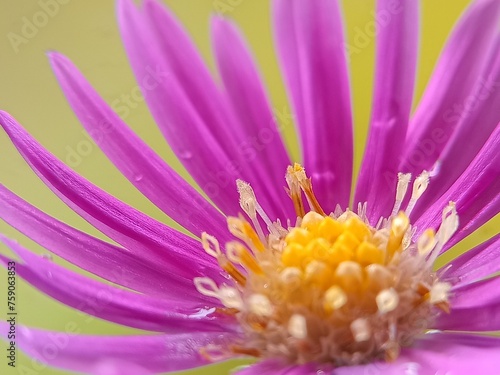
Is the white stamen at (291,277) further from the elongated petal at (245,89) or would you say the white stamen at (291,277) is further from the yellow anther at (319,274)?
the elongated petal at (245,89)

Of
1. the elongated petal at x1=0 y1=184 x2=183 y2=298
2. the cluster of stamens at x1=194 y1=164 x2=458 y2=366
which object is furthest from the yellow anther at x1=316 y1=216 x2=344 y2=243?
the elongated petal at x1=0 y1=184 x2=183 y2=298

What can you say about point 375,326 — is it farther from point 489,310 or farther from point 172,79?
point 172,79

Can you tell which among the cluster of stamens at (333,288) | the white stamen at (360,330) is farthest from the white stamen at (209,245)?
the white stamen at (360,330)

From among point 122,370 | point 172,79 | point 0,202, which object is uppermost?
point 172,79

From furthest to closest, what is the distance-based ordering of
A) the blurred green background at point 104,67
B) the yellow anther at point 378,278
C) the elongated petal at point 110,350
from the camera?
the blurred green background at point 104,67 < the yellow anther at point 378,278 < the elongated petal at point 110,350

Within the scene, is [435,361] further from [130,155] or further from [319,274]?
[130,155]

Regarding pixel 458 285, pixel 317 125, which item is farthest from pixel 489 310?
pixel 317 125

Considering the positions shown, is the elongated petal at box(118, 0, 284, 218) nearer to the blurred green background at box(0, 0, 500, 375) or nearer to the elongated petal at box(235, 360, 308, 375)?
the blurred green background at box(0, 0, 500, 375)
